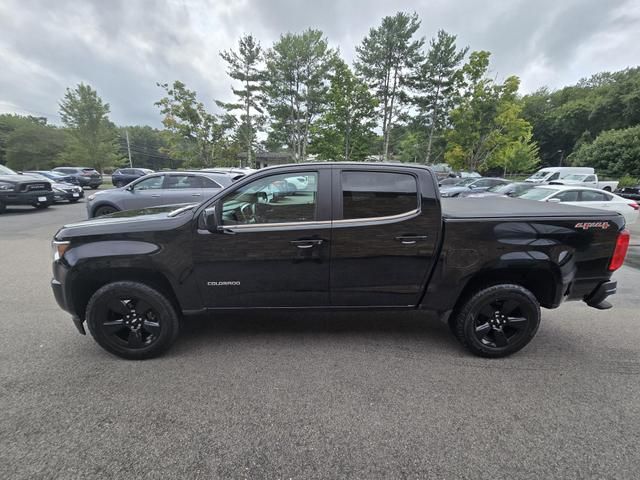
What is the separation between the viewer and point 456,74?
70.2 feet

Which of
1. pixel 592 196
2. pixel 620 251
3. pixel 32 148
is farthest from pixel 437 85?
pixel 32 148

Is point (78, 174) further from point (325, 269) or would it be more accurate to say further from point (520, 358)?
point (520, 358)

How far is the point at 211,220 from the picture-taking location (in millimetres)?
2555

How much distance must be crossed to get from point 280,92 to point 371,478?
88.5ft

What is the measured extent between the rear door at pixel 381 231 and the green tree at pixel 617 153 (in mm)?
37079

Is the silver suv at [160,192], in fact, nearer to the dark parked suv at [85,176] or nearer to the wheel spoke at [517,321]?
the wheel spoke at [517,321]

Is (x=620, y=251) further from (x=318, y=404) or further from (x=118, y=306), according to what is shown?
(x=118, y=306)

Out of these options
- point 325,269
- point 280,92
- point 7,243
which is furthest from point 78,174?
point 325,269

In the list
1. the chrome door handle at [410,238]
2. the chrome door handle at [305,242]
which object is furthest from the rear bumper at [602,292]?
the chrome door handle at [305,242]

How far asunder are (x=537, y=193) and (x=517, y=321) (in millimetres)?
8663

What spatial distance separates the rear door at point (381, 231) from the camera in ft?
8.55

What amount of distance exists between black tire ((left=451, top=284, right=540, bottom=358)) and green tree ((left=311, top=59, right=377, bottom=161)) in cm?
2193

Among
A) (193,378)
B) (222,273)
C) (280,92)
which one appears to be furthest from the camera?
(280,92)

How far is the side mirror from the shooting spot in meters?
2.55
